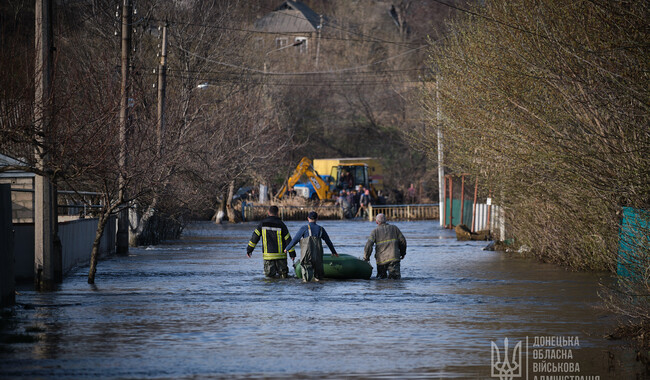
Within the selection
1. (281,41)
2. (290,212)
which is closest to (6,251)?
(290,212)

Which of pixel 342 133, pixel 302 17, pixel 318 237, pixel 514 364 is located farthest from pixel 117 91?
pixel 302 17

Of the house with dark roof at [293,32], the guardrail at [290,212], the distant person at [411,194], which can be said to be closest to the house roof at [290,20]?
the house with dark roof at [293,32]

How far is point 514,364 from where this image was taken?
11.3 meters

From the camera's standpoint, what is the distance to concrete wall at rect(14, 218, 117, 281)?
20875 millimetres

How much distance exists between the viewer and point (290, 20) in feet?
349

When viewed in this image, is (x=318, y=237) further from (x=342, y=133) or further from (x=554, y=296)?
(x=342, y=133)

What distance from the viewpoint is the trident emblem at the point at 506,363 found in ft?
35.0

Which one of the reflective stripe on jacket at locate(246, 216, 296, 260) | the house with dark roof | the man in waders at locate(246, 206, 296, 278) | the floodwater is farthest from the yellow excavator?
the reflective stripe on jacket at locate(246, 216, 296, 260)

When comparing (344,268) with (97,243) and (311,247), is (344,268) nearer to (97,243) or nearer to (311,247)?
(311,247)

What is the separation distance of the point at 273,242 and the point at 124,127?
4.82 metres

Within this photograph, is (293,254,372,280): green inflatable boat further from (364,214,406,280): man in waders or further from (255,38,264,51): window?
(255,38,264,51): window

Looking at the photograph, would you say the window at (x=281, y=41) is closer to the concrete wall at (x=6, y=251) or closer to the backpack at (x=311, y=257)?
the backpack at (x=311, y=257)

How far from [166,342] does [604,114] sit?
8632mm

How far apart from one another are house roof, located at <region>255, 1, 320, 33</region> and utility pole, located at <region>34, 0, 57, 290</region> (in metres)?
83.7
